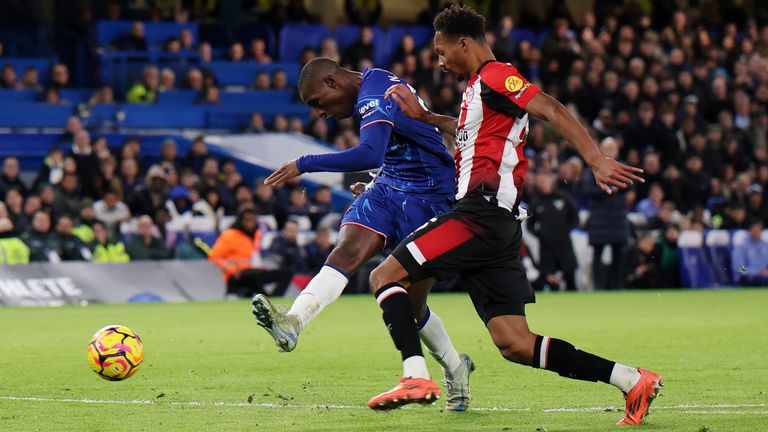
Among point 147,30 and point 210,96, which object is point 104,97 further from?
point 147,30

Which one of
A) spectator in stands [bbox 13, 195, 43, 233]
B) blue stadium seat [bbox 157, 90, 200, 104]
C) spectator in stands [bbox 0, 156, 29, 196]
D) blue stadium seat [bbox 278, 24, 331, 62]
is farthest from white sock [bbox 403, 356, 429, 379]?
blue stadium seat [bbox 278, 24, 331, 62]

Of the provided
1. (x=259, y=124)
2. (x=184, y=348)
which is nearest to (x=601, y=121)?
(x=259, y=124)

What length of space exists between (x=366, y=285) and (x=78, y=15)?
37.8ft

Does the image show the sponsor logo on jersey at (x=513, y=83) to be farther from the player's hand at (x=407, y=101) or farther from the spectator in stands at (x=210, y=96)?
the spectator in stands at (x=210, y=96)

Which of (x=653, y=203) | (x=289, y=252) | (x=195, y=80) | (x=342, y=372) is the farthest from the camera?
(x=195, y=80)

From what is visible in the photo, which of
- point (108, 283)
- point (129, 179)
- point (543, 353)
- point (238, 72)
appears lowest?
point (108, 283)

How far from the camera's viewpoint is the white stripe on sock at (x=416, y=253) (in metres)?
7.30

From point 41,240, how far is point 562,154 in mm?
9802

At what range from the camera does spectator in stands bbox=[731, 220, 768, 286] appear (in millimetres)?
22312

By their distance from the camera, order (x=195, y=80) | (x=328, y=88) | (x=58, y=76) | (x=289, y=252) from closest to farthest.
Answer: (x=328, y=88), (x=289, y=252), (x=58, y=76), (x=195, y=80)

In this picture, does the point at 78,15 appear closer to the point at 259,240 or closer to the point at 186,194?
the point at 186,194

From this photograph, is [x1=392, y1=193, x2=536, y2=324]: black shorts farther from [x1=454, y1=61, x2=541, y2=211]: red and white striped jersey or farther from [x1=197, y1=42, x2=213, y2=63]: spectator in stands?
[x1=197, y1=42, x2=213, y2=63]: spectator in stands

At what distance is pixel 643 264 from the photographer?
22.2 m

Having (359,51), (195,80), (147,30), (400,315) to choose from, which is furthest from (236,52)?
(400,315)
